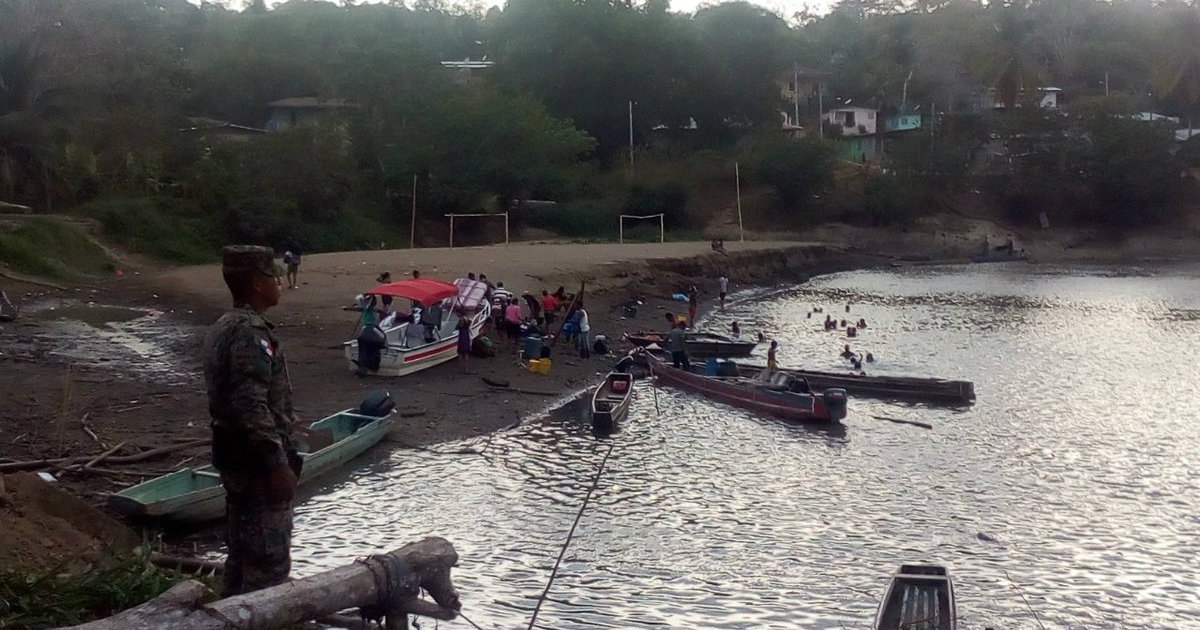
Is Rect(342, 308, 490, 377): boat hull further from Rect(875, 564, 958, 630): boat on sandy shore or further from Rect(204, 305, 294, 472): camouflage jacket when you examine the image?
Rect(204, 305, 294, 472): camouflage jacket

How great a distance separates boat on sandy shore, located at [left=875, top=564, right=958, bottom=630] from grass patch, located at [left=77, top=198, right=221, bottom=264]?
34.8 m

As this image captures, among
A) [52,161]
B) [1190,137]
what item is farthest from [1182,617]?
[1190,137]

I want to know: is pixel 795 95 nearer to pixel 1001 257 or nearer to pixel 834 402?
pixel 1001 257

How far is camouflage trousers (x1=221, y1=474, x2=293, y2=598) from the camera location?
23.4ft

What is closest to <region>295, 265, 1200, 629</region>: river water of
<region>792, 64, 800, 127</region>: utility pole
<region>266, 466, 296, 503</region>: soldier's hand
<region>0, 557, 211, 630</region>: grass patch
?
<region>0, 557, 211, 630</region>: grass patch

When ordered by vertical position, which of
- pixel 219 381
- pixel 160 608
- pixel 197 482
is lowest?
pixel 197 482

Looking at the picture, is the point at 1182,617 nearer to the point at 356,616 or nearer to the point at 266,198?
the point at 356,616

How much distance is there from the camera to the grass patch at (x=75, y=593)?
7.28 m

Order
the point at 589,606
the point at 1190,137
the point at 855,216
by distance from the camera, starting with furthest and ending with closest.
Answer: the point at 1190,137 < the point at 855,216 < the point at 589,606

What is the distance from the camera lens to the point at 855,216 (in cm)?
7506

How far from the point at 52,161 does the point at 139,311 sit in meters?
15.7

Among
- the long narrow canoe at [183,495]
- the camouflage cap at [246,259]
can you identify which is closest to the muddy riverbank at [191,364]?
the long narrow canoe at [183,495]

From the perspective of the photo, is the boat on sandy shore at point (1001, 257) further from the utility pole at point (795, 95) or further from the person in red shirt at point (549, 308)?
the person in red shirt at point (549, 308)

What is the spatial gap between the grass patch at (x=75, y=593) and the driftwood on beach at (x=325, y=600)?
2.73 ft
